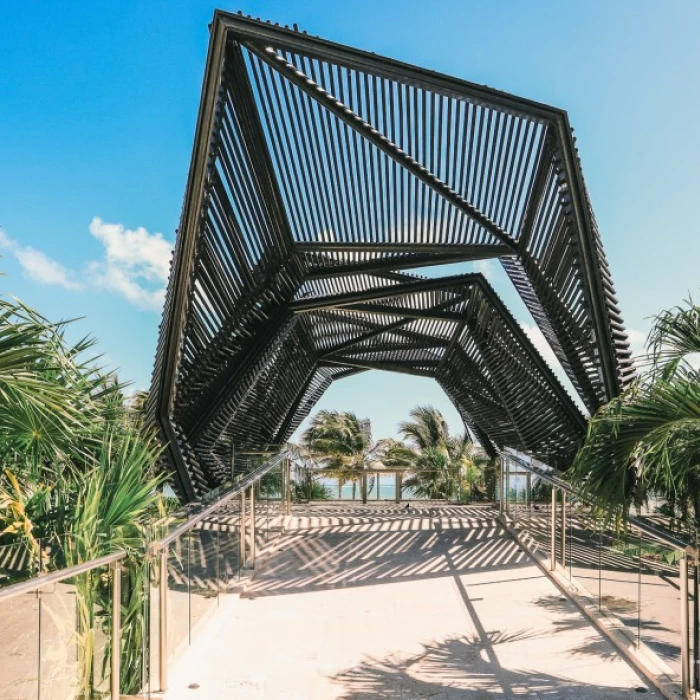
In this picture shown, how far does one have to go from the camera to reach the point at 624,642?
5.04 metres

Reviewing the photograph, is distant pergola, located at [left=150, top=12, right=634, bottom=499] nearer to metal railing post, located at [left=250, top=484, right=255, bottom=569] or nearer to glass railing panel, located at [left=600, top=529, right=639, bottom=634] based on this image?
metal railing post, located at [left=250, top=484, right=255, bottom=569]

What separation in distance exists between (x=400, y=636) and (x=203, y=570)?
5.37ft

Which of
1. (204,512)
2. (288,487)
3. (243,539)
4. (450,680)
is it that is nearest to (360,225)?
(288,487)

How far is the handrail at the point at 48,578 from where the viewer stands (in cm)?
256

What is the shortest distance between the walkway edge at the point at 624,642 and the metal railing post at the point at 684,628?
0.09 meters

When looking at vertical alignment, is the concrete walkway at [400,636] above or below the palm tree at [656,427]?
below

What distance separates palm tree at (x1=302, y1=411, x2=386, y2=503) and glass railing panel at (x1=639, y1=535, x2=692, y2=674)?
25140 mm

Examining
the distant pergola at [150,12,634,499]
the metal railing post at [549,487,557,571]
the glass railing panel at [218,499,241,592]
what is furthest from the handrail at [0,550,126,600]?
the distant pergola at [150,12,634,499]

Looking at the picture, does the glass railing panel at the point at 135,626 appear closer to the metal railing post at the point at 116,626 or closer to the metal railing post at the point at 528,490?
the metal railing post at the point at 116,626

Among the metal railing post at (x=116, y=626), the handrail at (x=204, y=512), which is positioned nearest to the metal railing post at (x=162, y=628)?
the handrail at (x=204, y=512)

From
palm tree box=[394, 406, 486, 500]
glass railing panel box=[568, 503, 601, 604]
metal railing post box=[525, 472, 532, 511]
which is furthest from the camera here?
palm tree box=[394, 406, 486, 500]

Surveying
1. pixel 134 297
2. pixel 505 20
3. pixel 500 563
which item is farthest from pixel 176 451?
pixel 134 297

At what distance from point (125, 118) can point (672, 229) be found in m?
14.3

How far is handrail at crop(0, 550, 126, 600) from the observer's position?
256cm
